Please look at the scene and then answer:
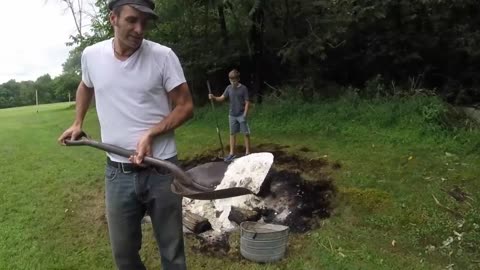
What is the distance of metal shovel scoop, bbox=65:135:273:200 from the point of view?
2.06m

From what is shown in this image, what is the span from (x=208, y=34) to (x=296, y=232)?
26.5 ft

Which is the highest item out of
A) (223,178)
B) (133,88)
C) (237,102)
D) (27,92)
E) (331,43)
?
(331,43)

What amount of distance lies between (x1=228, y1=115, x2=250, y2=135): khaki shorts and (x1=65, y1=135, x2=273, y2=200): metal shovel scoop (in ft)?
10.7

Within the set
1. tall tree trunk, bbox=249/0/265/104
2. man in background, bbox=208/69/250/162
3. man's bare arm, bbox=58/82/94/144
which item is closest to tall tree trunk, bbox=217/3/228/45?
tall tree trunk, bbox=249/0/265/104

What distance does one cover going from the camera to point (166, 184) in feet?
6.92

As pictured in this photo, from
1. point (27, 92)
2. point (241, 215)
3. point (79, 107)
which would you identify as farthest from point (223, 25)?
point (27, 92)

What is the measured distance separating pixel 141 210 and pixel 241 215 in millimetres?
1821

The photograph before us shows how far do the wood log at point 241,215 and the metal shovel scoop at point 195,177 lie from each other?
1045 mm

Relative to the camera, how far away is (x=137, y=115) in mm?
2035

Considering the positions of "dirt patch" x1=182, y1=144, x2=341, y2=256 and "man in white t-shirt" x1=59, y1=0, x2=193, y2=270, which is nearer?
"man in white t-shirt" x1=59, y1=0, x2=193, y2=270

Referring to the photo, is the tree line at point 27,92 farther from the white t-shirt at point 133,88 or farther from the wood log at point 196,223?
the white t-shirt at point 133,88

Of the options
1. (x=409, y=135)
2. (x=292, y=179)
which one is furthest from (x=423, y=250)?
(x=409, y=135)

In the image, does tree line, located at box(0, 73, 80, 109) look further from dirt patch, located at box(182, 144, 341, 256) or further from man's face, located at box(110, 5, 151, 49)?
man's face, located at box(110, 5, 151, 49)

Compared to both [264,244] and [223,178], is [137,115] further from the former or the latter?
[264,244]
